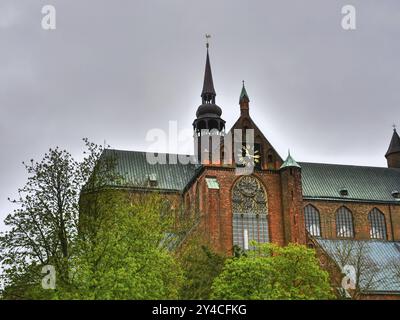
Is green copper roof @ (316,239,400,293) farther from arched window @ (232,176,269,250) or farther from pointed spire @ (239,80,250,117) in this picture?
pointed spire @ (239,80,250,117)

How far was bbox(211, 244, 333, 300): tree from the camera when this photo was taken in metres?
31.1

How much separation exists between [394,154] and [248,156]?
2808 cm

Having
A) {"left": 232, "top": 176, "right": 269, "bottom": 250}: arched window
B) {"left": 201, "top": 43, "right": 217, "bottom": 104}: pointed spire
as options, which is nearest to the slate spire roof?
{"left": 201, "top": 43, "right": 217, "bottom": 104}: pointed spire

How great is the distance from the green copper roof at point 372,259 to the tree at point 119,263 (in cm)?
2387

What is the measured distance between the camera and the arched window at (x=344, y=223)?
6125cm

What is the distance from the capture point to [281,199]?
170 feet

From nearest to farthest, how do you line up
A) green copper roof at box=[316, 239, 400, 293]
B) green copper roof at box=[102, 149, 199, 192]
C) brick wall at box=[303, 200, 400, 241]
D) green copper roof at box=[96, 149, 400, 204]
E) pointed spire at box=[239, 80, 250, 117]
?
green copper roof at box=[316, 239, 400, 293] < pointed spire at box=[239, 80, 250, 117] < green copper roof at box=[102, 149, 199, 192] < green copper roof at box=[96, 149, 400, 204] < brick wall at box=[303, 200, 400, 241]

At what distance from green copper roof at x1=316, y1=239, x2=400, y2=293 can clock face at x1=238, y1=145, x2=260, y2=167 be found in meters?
9.55

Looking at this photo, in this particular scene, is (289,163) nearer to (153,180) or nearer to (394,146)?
(153,180)

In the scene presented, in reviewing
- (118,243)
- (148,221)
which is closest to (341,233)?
(148,221)

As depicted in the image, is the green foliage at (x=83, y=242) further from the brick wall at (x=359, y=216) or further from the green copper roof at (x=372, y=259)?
the brick wall at (x=359, y=216)

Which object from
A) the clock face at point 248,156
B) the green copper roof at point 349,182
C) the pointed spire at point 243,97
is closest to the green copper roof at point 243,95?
the pointed spire at point 243,97
